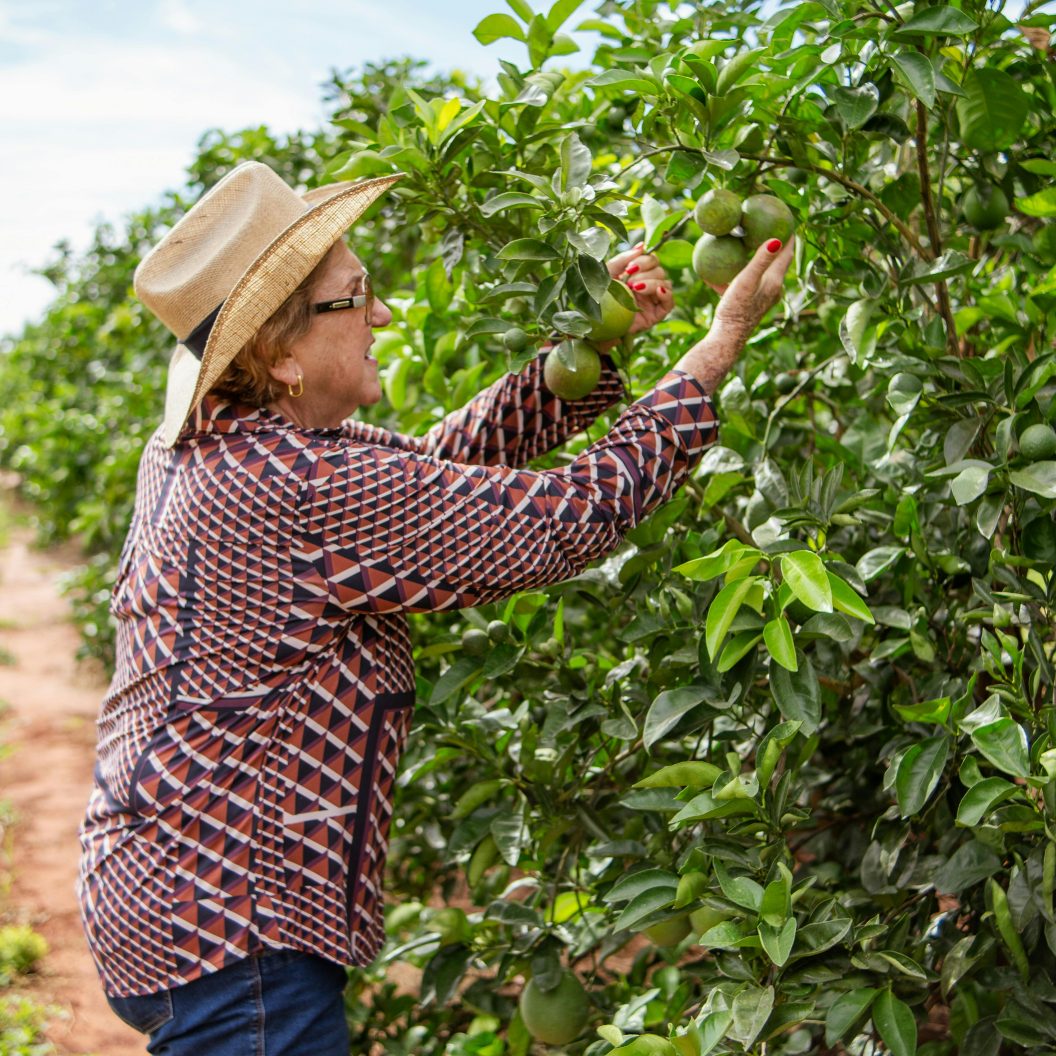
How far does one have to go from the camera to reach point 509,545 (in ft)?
5.08

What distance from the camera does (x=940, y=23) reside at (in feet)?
4.60

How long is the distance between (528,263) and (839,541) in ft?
2.29

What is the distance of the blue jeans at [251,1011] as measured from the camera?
5.32 feet

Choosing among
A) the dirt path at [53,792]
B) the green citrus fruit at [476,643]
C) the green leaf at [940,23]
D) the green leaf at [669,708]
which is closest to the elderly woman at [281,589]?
the green citrus fruit at [476,643]

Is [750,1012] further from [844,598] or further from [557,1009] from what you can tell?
[557,1009]

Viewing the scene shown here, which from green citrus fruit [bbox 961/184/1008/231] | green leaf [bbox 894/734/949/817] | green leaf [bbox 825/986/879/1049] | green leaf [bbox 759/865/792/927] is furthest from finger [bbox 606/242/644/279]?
green leaf [bbox 825/986/879/1049]

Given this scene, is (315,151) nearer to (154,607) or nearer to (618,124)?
(618,124)

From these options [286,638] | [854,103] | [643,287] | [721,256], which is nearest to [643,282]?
[643,287]

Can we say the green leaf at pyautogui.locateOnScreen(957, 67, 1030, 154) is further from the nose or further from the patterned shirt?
the nose

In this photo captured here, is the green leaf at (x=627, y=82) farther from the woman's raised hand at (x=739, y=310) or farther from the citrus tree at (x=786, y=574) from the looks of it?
the woman's raised hand at (x=739, y=310)

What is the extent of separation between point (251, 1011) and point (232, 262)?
3.29ft

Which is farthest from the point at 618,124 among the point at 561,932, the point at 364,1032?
the point at 364,1032

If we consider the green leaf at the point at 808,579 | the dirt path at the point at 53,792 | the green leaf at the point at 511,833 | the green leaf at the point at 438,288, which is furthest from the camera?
the dirt path at the point at 53,792

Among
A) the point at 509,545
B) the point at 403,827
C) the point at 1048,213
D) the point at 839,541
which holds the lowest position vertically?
the point at 403,827
